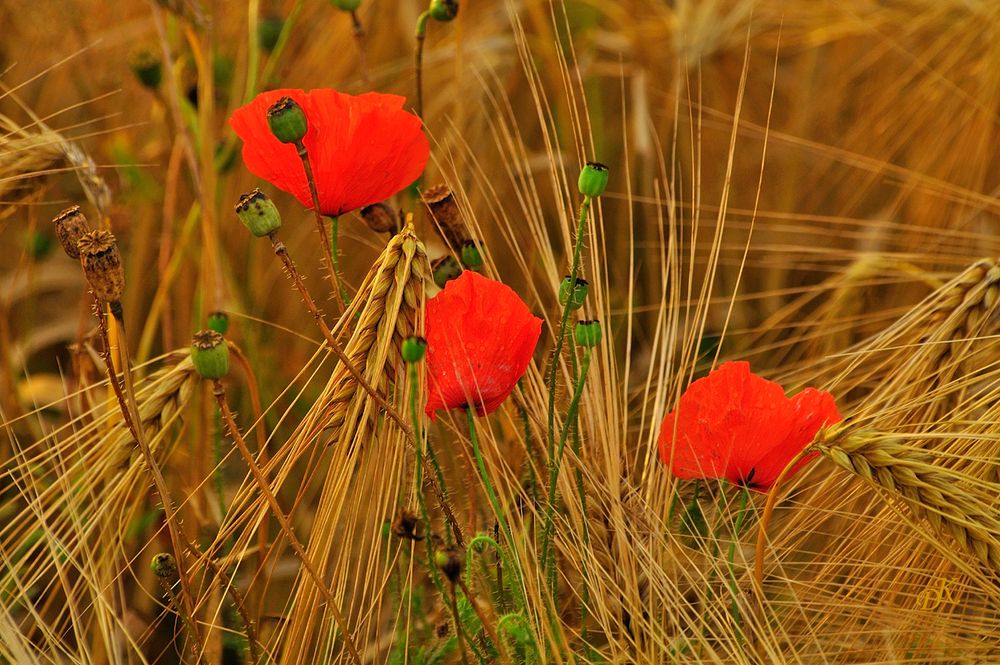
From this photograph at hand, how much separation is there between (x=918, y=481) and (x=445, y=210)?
37 cm

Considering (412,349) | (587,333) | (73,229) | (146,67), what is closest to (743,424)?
(587,333)

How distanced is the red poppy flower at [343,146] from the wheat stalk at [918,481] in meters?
0.34

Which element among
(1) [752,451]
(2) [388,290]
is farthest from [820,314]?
(2) [388,290]

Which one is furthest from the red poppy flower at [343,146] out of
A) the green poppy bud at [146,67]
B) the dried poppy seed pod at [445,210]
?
the green poppy bud at [146,67]

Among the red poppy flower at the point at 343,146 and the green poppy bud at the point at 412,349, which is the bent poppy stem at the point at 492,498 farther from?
the red poppy flower at the point at 343,146

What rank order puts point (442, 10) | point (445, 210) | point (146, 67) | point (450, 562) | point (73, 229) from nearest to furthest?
1. point (450, 562)
2. point (73, 229)
3. point (445, 210)
4. point (442, 10)
5. point (146, 67)

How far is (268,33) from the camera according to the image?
1.33 m

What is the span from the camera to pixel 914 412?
2.92ft

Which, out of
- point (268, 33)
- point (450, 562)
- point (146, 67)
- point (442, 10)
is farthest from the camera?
point (268, 33)

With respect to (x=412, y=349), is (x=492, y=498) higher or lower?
lower

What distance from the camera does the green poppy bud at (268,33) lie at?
131cm

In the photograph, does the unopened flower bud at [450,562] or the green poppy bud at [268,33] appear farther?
the green poppy bud at [268,33]

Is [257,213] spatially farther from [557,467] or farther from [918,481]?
[918,481]

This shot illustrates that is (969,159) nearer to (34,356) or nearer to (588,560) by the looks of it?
(588,560)
